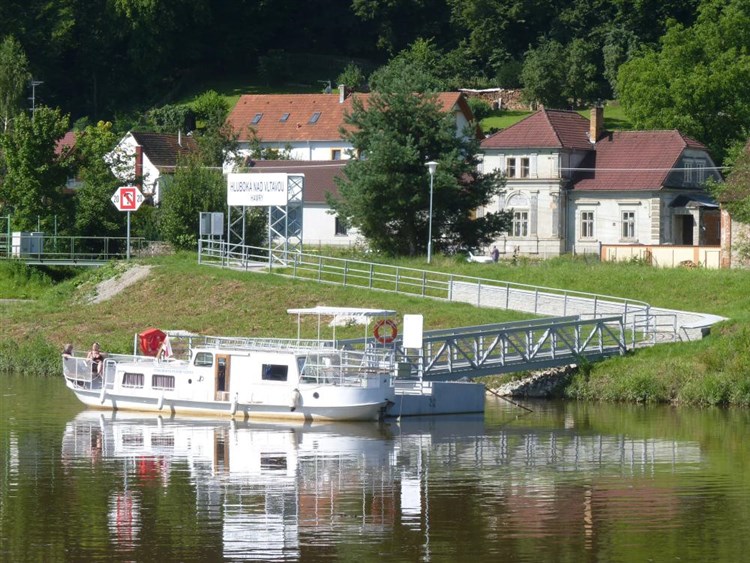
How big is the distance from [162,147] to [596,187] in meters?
35.0

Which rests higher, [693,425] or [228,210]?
[228,210]

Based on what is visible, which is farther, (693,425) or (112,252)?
(112,252)

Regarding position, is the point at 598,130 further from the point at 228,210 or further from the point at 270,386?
the point at 270,386

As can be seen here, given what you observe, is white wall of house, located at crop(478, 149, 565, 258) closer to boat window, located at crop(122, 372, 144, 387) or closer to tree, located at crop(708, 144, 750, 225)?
tree, located at crop(708, 144, 750, 225)

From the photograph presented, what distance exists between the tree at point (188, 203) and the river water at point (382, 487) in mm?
27330

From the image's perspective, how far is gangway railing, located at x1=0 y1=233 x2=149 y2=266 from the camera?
245ft

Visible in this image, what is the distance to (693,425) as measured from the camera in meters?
42.2

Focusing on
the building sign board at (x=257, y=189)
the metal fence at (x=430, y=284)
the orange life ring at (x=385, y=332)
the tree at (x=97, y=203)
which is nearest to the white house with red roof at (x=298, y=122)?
the tree at (x=97, y=203)

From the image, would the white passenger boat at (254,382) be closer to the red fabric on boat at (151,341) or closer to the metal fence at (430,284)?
the red fabric on boat at (151,341)

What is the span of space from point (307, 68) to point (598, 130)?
53.0 m

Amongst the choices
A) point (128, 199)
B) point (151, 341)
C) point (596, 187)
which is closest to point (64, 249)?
point (128, 199)

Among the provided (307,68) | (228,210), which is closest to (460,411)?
(228,210)

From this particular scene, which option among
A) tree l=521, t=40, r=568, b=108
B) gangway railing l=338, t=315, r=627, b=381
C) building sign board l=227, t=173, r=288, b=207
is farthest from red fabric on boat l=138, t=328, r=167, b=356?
tree l=521, t=40, r=568, b=108

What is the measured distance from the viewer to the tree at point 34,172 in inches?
3078
